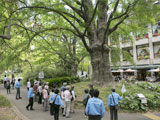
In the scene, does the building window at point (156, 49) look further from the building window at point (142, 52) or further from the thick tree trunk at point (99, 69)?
the thick tree trunk at point (99, 69)

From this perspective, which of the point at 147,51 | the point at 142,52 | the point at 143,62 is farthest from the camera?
the point at 142,52

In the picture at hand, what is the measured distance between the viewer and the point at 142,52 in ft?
103

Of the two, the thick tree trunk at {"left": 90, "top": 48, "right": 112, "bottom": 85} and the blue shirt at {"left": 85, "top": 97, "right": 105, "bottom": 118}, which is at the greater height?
the thick tree trunk at {"left": 90, "top": 48, "right": 112, "bottom": 85}

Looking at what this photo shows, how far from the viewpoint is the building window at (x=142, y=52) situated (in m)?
30.5

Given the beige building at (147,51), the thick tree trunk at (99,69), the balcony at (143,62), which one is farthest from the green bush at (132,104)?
the balcony at (143,62)

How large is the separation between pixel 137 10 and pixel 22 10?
8.01 m

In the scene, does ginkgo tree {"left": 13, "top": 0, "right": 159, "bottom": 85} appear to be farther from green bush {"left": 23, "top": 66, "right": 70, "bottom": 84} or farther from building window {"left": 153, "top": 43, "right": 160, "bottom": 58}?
building window {"left": 153, "top": 43, "right": 160, "bottom": 58}

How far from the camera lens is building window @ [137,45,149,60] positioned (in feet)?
100.0

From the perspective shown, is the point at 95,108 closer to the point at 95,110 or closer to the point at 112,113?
the point at 95,110

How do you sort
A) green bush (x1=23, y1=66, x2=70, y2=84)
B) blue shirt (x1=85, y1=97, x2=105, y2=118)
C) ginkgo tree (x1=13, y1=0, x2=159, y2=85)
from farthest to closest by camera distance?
green bush (x1=23, y1=66, x2=70, y2=84)
ginkgo tree (x1=13, y1=0, x2=159, y2=85)
blue shirt (x1=85, y1=97, x2=105, y2=118)

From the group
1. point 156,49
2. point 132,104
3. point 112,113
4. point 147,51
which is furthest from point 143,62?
point 112,113

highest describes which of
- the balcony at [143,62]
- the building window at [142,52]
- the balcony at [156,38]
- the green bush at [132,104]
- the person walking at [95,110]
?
the balcony at [156,38]

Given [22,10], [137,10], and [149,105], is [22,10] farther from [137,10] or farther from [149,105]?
[149,105]

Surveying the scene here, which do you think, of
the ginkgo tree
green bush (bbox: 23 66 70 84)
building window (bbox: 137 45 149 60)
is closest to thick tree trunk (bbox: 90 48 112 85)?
Result: the ginkgo tree
